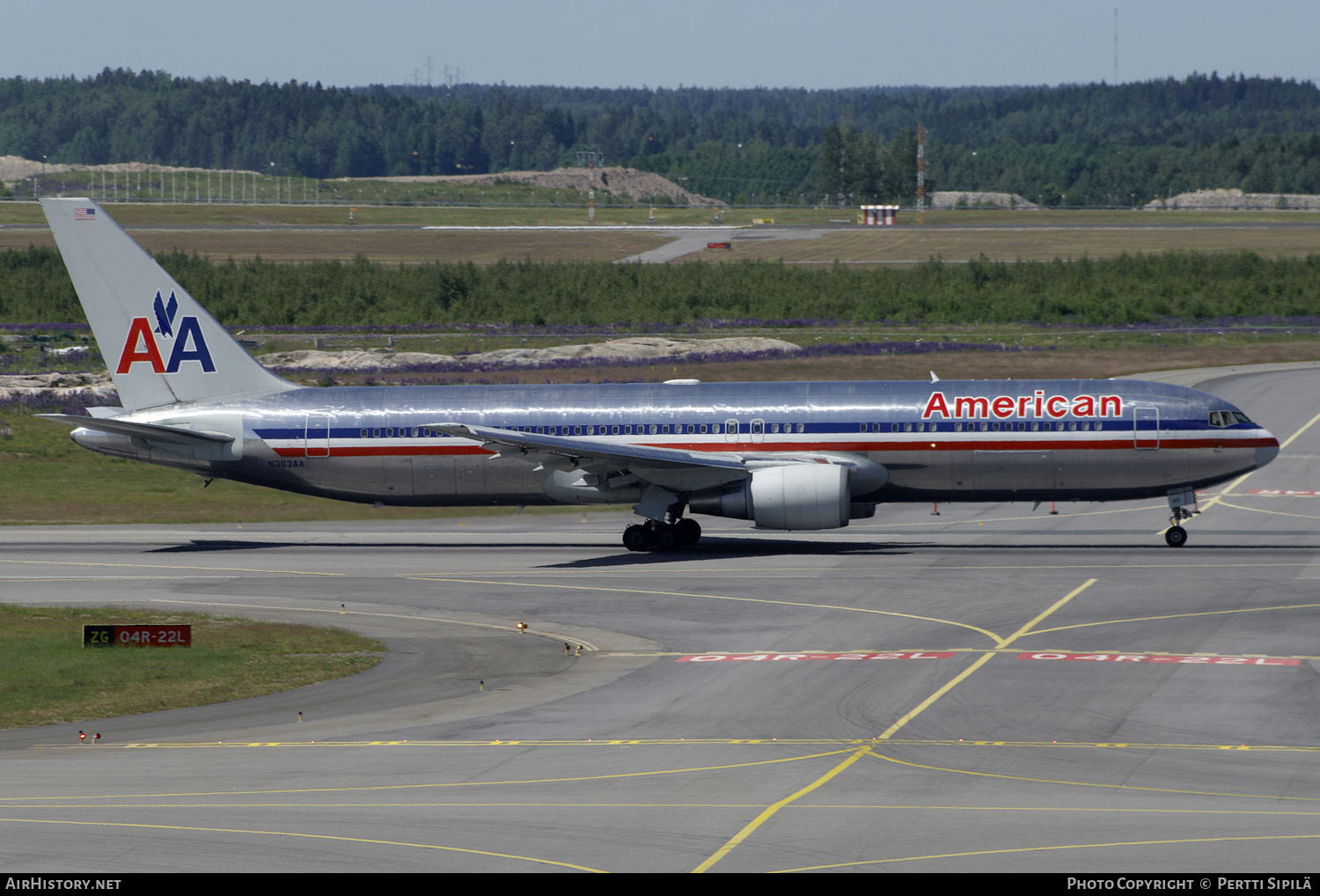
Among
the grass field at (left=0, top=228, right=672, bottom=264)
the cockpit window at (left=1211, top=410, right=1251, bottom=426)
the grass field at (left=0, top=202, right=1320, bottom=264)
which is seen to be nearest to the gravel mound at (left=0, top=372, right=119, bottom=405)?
the cockpit window at (left=1211, top=410, right=1251, bottom=426)

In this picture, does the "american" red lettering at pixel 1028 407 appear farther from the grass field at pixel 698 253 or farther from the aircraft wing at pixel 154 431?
the grass field at pixel 698 253

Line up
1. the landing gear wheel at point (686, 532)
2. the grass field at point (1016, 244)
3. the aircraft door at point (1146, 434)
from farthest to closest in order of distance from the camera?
the grass field at point (1016, 244) < the landing gear wheel at point (686, 532) < the aircraft door at point (1146, 434)

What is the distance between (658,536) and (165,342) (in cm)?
1892

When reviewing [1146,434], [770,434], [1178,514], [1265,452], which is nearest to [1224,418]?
[1265,452]

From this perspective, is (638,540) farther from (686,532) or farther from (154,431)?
(154,431)

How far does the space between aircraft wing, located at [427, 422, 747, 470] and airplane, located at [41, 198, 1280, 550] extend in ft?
0.31

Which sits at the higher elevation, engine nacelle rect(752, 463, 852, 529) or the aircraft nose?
the aircraft nose

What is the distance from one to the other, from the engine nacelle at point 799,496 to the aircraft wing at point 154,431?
18603 mm

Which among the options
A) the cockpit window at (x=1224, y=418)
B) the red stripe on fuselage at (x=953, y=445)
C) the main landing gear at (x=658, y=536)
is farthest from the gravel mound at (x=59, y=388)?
the cockpit window at (x=1224, y=418)

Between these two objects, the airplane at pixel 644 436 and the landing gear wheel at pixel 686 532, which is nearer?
the airplane at pixel 644 436

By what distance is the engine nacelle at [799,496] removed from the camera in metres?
43.6

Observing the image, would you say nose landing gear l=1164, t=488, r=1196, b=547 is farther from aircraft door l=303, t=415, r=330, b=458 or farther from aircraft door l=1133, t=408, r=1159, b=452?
aircraft door l=303, t=415, r=330, b=458

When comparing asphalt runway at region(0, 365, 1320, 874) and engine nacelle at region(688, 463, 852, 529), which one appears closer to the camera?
asphalt runway at region(0, 365, 1320, 874)

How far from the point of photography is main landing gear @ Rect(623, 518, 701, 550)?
46844 millimetres
